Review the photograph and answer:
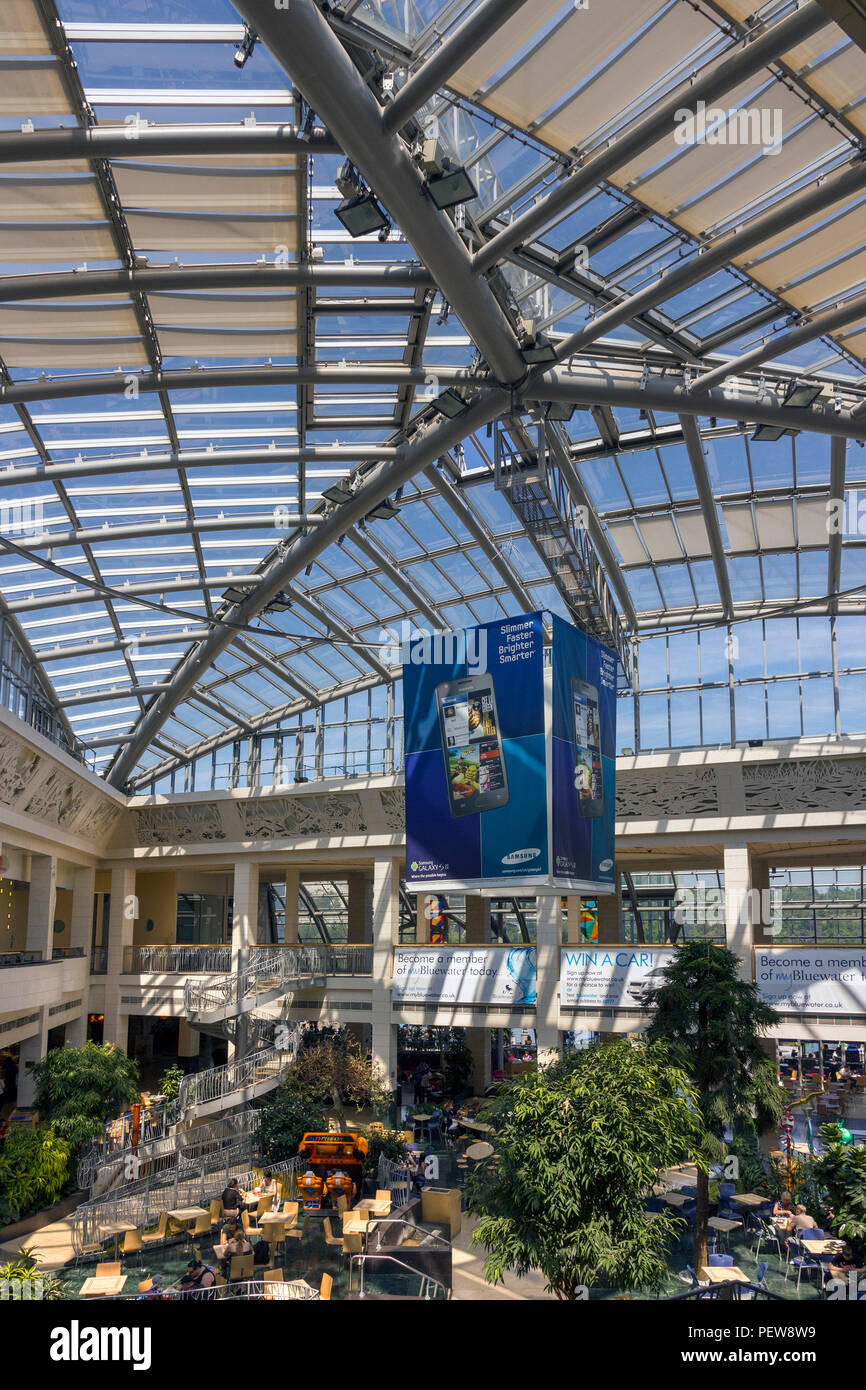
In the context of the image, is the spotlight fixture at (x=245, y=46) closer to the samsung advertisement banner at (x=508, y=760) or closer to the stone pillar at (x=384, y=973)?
the samsung advertisement banner at (x=508, y=760)

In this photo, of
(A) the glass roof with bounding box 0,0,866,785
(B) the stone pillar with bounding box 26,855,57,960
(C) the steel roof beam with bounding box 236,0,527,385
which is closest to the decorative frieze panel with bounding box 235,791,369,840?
(A) the glass roof with bounding box 0,0,866,785

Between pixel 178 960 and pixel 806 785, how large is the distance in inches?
805

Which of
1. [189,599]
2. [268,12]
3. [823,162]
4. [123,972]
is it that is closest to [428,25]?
[268,12]

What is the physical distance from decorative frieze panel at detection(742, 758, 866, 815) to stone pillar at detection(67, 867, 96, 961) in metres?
21.8

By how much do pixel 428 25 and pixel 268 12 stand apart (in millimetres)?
2123

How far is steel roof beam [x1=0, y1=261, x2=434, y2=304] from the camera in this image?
46.7 ft

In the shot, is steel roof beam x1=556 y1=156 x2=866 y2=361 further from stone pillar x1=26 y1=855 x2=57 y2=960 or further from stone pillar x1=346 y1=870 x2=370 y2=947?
stone pillar x1=346 y1=870 x2=370 y2=947

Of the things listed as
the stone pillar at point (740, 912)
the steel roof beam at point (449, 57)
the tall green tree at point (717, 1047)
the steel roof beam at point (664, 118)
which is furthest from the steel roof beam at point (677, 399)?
the stone pillar at point (740, 912)

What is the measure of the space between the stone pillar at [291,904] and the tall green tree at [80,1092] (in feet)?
29.2

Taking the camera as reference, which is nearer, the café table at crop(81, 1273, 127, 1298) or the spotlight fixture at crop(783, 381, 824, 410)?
the café table at crop(81, 1273, 127, 1298)

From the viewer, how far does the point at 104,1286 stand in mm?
15672

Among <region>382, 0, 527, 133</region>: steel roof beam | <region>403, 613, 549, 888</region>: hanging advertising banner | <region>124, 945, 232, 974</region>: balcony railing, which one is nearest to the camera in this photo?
<region>382, 0, 527, 133</region>: steel roof beam

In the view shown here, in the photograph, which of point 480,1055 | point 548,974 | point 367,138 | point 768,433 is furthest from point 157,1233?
point 768,433

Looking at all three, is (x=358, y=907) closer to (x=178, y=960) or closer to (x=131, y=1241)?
(x=178, y=960)
